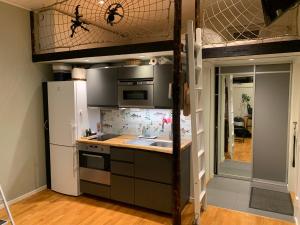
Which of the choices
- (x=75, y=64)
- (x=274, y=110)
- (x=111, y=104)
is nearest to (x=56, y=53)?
(x=75, y=64)

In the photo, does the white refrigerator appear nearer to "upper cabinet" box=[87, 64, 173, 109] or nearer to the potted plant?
"upper cabinet" box=[87, 64, 173, 109]

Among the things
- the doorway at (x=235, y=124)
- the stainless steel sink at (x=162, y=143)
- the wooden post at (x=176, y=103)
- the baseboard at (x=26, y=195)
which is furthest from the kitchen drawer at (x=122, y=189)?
the doorway at (x=235, y=124)

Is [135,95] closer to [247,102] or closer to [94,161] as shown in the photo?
[94,161]

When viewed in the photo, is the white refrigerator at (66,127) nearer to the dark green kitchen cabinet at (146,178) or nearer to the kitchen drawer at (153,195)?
the dark green kitchen cabinet at (146,178)

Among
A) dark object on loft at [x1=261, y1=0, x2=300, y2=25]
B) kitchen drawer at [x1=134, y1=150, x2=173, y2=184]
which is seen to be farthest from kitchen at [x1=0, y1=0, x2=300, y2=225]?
dark object on loft at [x1=261, y1=0, x2=300, y2=25]

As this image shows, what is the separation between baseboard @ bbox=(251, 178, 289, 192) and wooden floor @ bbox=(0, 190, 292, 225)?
112cm

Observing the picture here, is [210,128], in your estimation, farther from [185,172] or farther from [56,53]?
[56,53]

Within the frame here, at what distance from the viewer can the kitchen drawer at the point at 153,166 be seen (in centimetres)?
302

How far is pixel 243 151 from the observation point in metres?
4.62

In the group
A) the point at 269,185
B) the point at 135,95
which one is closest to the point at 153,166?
the point at 135,95

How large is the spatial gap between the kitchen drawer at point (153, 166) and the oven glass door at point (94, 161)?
0.50 metres

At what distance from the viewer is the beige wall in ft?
11.0

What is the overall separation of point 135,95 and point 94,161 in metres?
1.18

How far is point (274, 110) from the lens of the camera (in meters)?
3.98
